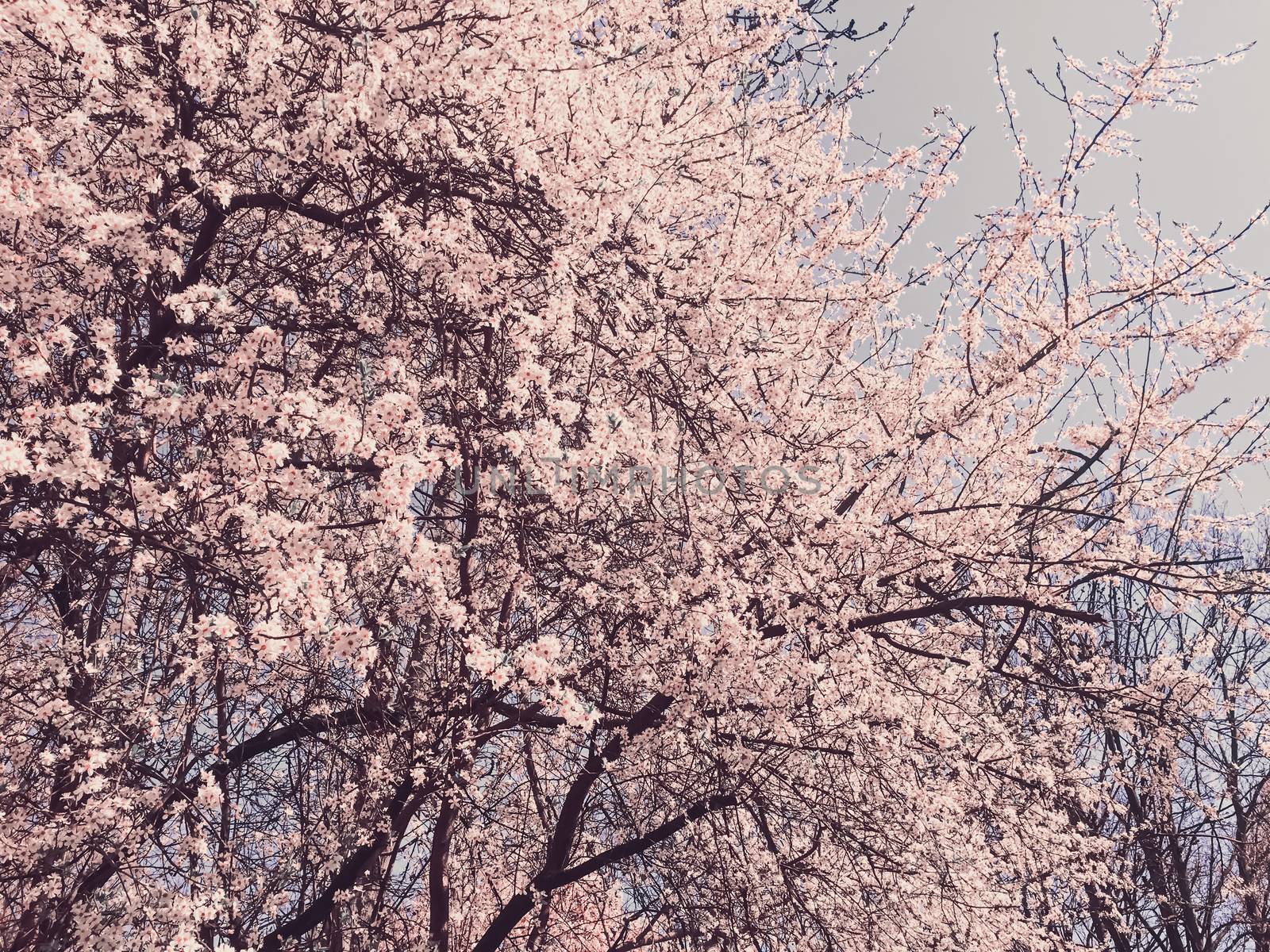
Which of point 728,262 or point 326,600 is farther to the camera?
point 728,262

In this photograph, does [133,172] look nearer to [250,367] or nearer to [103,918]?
A: [250,367]

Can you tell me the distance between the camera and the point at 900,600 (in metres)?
6.10

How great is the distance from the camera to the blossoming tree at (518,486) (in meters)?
3.90

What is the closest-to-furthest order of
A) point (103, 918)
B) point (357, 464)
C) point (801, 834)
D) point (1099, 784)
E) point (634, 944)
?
point (103, 918) < point (357, 464) < point (801, 834) < point (634, 944) < point (1099, 784)

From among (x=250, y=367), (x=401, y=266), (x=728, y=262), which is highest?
(x=728, y=262)

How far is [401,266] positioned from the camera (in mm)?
4688

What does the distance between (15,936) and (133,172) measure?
4.14 metres

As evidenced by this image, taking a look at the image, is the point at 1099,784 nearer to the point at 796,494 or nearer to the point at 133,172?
the point at 796,494

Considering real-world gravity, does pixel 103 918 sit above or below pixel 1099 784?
below

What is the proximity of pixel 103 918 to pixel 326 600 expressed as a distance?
7.95ft

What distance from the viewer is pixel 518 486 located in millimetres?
4641

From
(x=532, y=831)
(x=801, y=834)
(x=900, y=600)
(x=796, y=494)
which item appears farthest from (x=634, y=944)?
(x=796, y=494)

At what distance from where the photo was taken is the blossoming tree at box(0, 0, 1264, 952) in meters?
3.90

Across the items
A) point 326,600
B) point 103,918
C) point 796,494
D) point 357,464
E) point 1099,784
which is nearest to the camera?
point 326,600
